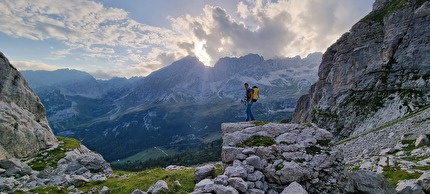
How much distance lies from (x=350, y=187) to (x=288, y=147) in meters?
4.57

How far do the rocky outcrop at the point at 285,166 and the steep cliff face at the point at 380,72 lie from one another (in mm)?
65740

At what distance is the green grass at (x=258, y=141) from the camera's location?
18.4 metres

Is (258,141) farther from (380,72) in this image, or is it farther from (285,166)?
(380,72)

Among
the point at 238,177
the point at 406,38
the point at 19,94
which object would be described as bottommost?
the point at 238,177

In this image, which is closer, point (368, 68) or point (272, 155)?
point (272, 155)

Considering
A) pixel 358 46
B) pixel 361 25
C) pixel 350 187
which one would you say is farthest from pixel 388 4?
pixel 350 187

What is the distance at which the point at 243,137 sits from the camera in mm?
19250

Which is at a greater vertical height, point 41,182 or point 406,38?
point 406,38

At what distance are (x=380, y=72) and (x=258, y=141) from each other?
3504 inches

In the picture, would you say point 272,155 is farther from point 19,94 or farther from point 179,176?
point 19,94

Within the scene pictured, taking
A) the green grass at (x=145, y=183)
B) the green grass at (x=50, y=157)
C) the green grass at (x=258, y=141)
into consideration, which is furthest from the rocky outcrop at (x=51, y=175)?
the green grass at (x=258, y=141)

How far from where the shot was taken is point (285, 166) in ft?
54.0

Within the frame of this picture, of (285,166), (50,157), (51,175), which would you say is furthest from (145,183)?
(50,157)

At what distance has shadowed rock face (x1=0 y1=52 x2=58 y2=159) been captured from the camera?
98.2 ft
